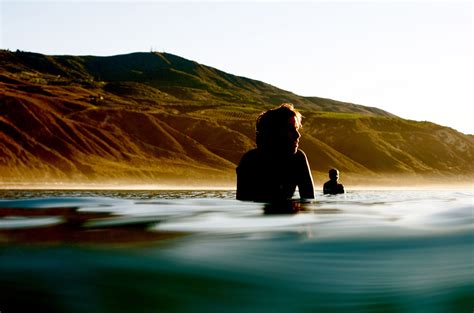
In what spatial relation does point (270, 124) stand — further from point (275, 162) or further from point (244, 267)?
point (244, 267)

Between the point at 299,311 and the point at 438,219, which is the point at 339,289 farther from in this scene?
the point at 438,219

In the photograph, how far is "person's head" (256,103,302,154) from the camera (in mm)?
7098

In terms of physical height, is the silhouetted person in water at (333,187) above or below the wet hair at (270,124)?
below

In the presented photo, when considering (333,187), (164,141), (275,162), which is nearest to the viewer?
(275,162)

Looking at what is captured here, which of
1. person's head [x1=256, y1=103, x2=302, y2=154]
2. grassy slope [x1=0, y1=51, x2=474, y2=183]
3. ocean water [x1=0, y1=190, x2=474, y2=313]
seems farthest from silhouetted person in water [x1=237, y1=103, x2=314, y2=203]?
grassy slope [x1=0, y1=51, x2=474, y2=183]

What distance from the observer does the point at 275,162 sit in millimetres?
7250

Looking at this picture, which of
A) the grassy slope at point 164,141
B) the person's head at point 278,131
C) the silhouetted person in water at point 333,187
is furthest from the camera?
the grassy slope at point 164,141

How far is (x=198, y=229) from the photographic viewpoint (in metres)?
4.85

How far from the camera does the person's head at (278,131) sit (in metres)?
7.10

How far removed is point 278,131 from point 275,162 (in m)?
0.38

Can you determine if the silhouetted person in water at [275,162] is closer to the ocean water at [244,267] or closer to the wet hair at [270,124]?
the wet hair at [270,124]

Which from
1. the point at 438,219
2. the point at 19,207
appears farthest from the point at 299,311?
the point at 19,207

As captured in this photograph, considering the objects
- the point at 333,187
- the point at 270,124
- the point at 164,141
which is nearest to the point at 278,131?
the point at 270,124

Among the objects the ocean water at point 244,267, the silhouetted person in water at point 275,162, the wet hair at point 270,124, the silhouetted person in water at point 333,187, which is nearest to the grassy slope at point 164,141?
the silhouetted person in water at point 333,187
